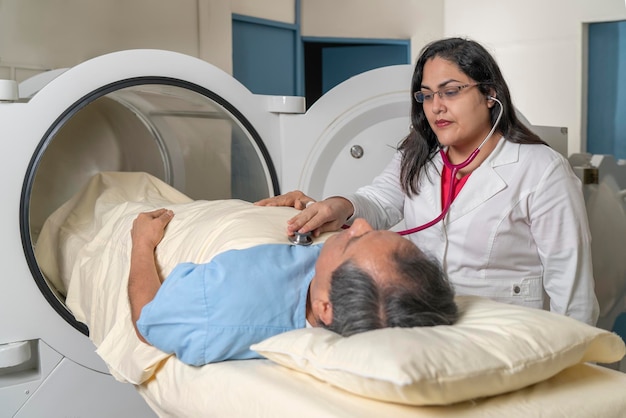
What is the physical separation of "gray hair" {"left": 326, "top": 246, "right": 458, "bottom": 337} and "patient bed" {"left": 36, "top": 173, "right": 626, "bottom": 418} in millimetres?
40

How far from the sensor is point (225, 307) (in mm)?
1134

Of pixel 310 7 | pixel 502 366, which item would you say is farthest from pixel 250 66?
pixel 502 366

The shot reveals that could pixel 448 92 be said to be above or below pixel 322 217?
above

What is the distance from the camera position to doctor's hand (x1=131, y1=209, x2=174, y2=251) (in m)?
1.52

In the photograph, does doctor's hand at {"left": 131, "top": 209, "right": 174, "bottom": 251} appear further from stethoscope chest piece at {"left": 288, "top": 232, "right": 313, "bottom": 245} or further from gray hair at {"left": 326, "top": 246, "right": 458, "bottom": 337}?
gray hair at {"left": 326, "top": 246, "right": 458, "bottom": 337}

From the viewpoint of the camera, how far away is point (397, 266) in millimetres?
1024

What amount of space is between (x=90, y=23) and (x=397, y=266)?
2392 millimetres

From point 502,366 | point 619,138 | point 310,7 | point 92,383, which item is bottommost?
point 92,383

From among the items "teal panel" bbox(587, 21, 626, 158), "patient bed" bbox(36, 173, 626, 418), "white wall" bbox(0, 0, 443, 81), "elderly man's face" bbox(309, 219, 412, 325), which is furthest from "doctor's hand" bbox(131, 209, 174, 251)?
"teal panel" bbox(587, 21, 626, 158)

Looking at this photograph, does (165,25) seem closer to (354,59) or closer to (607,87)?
(354,59)

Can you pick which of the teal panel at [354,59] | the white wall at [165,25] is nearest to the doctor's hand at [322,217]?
the white wall at [165,25]

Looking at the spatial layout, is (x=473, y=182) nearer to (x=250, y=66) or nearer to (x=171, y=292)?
(x=171, y=292)

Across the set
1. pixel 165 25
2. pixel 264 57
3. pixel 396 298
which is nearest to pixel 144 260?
pixel 396 298

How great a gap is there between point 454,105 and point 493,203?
0.24 metres
